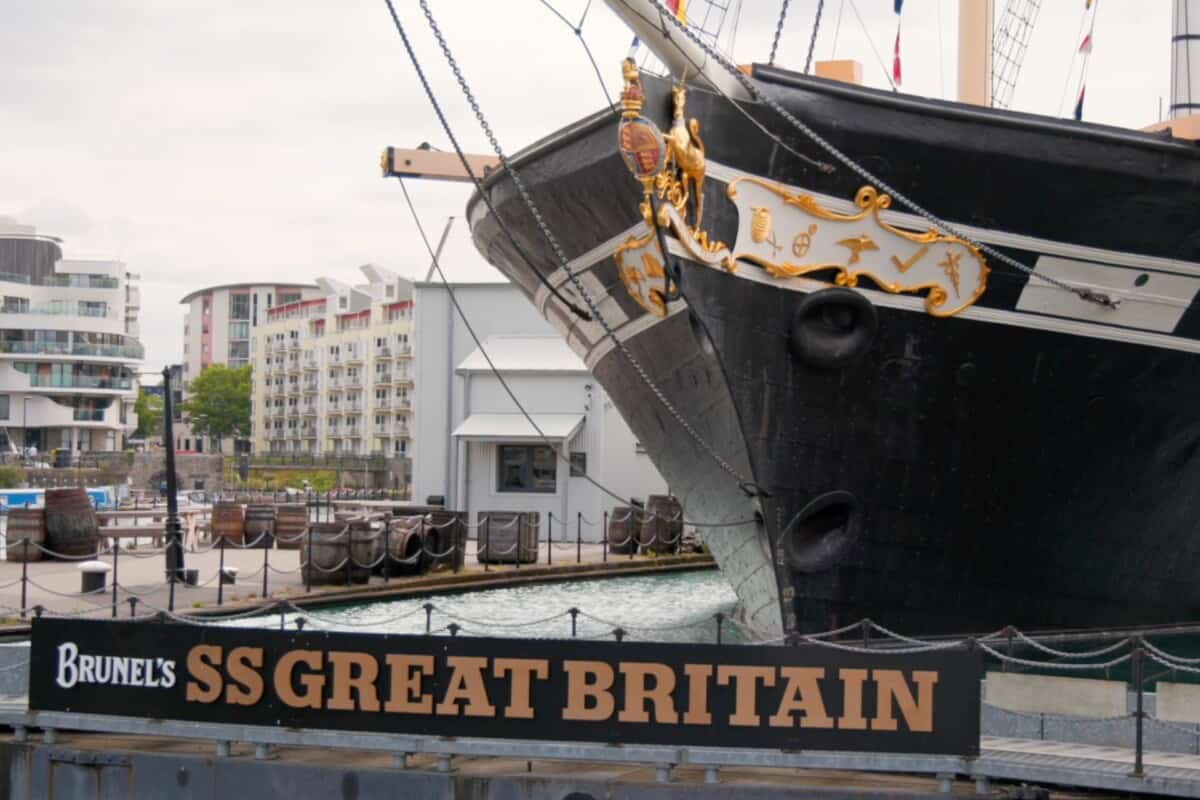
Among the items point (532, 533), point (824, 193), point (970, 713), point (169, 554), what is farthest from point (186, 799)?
point (532, 533)

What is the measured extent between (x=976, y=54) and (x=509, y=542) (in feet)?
36.0

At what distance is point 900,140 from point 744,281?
5.60 ft

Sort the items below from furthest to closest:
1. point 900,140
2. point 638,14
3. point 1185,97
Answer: point 1185,97 < point 900,140 < point 638,14

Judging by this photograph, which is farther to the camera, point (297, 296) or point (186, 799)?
point (297, 296)

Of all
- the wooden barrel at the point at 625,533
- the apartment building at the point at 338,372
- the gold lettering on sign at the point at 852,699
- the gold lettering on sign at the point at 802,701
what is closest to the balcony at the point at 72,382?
the apartment building at the point at 338,372

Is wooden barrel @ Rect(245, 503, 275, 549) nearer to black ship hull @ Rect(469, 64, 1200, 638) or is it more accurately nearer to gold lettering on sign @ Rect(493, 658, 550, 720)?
black ship hull @ Rect(469, 64, 1200, 638)

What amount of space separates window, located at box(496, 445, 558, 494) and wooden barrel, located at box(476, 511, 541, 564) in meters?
4.81

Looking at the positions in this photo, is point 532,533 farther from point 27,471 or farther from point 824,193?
point 27,471

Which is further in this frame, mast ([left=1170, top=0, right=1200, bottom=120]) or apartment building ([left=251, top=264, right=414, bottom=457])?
apartment building ([left=251, top=264, right=414, bottom=457])

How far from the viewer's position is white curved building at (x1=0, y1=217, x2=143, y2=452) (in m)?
84.8

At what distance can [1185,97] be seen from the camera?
1476cm

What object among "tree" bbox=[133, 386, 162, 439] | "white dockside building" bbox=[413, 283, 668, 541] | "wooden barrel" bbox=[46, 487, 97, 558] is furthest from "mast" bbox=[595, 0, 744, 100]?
"tree" bbox=[133, 386, 162, 439]

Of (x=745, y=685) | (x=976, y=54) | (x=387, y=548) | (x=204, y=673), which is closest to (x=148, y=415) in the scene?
(x=387, y=548)

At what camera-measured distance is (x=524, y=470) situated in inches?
1186
